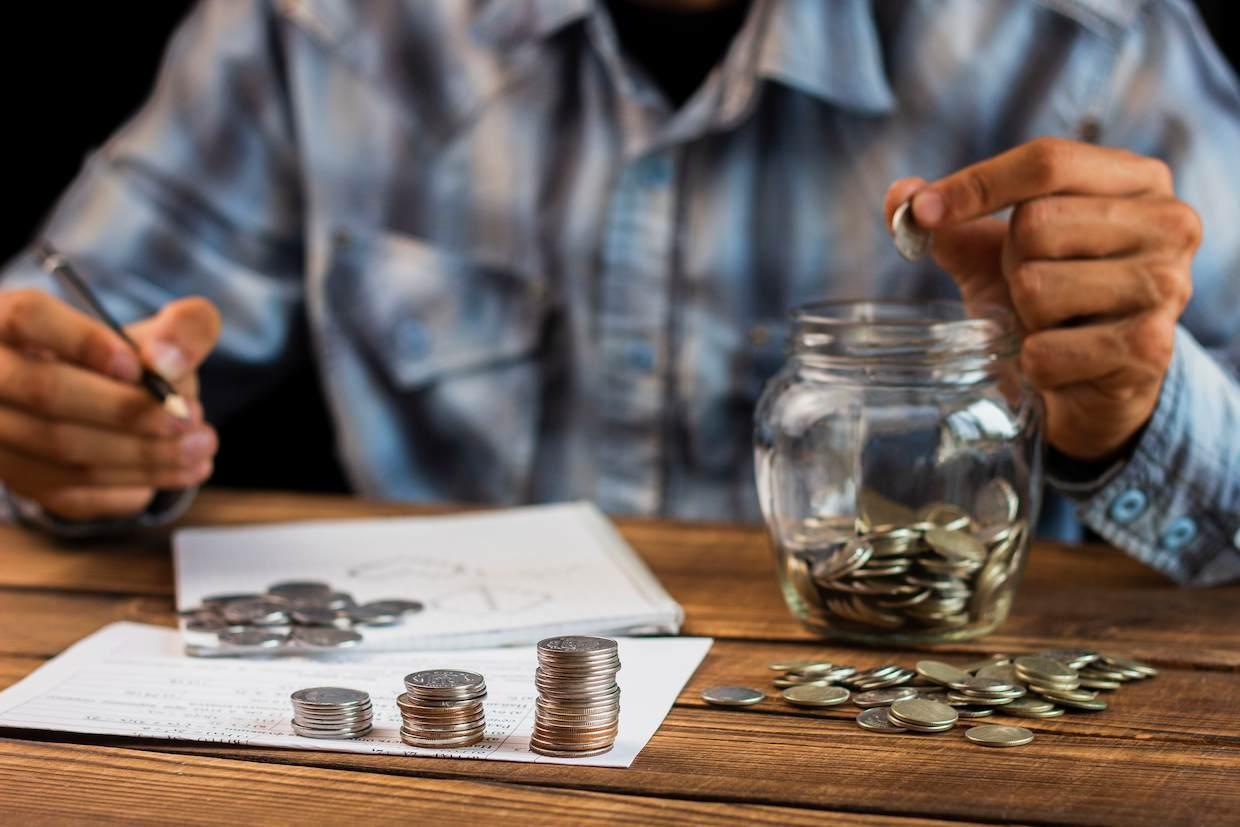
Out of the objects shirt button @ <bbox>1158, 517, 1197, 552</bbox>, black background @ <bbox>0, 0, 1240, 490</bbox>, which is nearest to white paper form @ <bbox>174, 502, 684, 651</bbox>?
shirt button @ <bbox>1158, 517, 1197, 552</bbox>

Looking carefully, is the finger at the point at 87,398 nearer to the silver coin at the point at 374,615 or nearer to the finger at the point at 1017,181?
the silver coin at the point at 374,615

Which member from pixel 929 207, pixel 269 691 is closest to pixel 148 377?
pixel 269 691

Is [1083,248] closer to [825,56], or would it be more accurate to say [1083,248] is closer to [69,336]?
[825,56]

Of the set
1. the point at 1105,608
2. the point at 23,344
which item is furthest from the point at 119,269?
the point at 1105,608

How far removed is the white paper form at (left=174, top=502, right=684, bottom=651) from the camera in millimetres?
973

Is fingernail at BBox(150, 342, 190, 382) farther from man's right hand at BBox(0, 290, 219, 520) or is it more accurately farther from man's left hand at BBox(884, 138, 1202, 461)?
man's left hand at BBox(884, 138, 1202, 461)

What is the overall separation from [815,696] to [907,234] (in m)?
0.37

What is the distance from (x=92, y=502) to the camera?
128 centimetres

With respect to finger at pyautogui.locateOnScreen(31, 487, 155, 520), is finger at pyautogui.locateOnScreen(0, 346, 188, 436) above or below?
above

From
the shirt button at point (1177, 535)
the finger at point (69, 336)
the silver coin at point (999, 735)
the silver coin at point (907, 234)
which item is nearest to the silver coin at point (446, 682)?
the silver coin at point (999, 735)

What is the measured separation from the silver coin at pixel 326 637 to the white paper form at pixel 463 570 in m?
0.01

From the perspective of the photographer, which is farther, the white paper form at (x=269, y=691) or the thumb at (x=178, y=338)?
the thumb at (x=178, y=338)

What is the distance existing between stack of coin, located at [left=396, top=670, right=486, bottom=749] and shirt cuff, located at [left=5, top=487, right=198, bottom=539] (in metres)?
0.66

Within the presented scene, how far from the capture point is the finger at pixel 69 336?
1.21 meters
